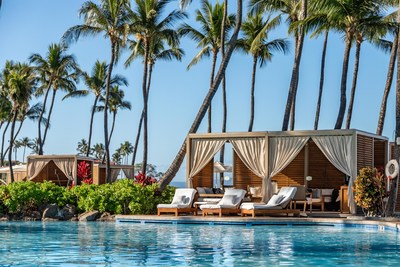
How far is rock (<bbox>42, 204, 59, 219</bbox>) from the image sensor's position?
19953 mm

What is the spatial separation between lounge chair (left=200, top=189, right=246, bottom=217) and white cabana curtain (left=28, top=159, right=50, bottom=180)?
513 inches

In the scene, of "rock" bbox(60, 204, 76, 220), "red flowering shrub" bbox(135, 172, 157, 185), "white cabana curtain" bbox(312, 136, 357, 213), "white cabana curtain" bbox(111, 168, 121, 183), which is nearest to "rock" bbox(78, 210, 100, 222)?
"rock" bbox(60, 204, 76, 220)

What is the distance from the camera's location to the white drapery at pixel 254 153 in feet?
62.3

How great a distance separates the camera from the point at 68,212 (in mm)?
20078

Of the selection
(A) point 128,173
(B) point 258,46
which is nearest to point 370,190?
(B) point 258,46

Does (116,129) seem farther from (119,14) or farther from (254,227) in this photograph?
(254,227)

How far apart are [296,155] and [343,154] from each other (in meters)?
1.94

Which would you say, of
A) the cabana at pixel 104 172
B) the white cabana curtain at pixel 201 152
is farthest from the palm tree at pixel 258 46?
the white cabana curtain at pixel 201 152

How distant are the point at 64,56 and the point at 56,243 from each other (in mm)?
27112

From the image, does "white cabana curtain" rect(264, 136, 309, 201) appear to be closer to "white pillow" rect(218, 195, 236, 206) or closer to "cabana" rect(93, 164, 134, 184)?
"white pillow" rect(218, 195, 236, 206)

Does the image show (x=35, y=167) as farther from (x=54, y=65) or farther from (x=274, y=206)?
(x=274, y=206)

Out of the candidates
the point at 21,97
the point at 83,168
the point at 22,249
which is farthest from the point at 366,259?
the point at 21,97

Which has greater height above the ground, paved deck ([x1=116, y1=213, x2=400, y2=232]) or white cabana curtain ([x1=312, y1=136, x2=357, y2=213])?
white cabana curtain ([x1=312, y1=136, x2=357, y2=213])

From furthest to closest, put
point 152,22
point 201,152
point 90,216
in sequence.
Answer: point 152,22
point 201,152
point 90,216
